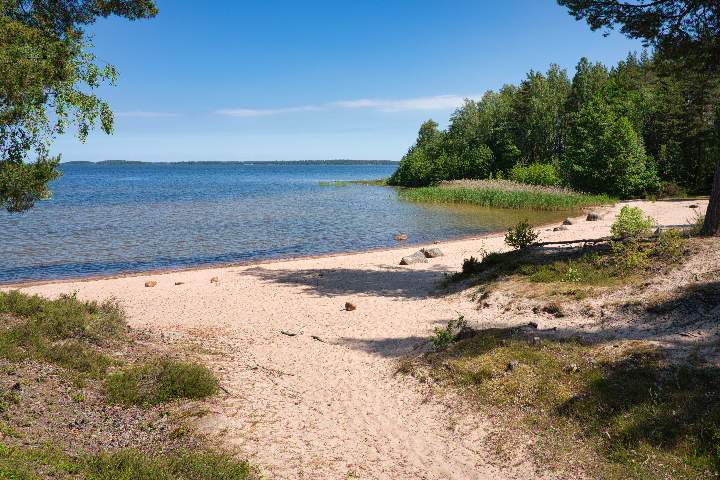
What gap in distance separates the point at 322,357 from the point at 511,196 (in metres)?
42.7

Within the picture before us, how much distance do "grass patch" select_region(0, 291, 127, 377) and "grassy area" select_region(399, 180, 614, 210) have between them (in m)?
43.3

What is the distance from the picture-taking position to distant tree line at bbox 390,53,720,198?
47.9 metres

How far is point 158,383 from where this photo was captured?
8102 millimetres

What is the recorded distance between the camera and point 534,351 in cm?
949

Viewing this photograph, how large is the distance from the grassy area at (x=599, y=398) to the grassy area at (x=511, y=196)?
4008 centimetres

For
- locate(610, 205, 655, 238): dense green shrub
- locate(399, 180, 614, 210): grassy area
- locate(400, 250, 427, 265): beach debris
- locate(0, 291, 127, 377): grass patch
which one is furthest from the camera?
locate(399, 180, 614, 210): grassy area

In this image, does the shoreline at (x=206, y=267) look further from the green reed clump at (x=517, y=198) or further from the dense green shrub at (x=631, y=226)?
the green reed clump at (x=517, y=198)

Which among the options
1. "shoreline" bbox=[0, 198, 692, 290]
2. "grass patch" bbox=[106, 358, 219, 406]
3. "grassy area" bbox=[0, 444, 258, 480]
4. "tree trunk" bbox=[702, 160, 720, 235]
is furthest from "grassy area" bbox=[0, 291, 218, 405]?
"tree trunk" bbox=[702, 160, 720, 235]

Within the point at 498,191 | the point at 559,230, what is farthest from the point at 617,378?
the point at 498,191

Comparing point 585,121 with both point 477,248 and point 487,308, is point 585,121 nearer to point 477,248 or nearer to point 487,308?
point 477,248

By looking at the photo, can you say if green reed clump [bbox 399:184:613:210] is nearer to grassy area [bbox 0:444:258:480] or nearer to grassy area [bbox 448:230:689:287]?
grassy area [bbox 448:230:689:287]

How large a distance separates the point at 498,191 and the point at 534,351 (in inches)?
1851

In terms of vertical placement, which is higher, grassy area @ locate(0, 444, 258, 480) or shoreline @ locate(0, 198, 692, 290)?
grassy area @ locate(0, 444, 258, 480)

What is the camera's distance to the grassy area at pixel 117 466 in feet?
15.8
